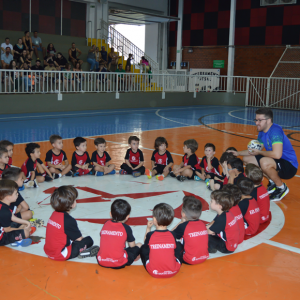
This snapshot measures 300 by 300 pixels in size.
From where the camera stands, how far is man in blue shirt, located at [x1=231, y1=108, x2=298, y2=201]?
577 cm

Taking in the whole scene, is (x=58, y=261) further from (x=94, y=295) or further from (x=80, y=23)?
(x=80, y=23)

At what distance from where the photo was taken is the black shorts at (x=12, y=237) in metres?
3.86

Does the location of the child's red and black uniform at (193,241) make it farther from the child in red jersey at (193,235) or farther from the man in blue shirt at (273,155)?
the man in blue shirt at (273,155)

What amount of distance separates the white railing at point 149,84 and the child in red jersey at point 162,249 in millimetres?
13446

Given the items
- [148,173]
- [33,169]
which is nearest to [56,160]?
[33,169]

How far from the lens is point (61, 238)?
11.7 ft

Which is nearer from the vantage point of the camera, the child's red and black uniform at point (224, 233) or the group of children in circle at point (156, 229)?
the group of children in circle at point (156, 229)

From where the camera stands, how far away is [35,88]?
53.3 feet

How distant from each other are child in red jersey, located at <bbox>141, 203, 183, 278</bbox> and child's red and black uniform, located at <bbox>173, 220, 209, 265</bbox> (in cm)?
19

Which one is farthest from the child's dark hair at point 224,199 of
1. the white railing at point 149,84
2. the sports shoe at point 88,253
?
the white railing at point 149,84

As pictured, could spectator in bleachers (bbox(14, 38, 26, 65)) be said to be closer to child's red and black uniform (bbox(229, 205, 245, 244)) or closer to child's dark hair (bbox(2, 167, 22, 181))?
child's dark hair (bbox(2, 167, 22, 181))

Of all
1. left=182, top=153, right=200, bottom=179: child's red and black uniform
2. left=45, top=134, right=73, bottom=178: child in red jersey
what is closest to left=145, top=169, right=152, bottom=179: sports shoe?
left=182, top=153, right=200, bottom=179: child's red and black uniform

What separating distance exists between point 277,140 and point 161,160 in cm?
218

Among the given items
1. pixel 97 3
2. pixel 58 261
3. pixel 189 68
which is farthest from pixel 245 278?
pixel 189 68
